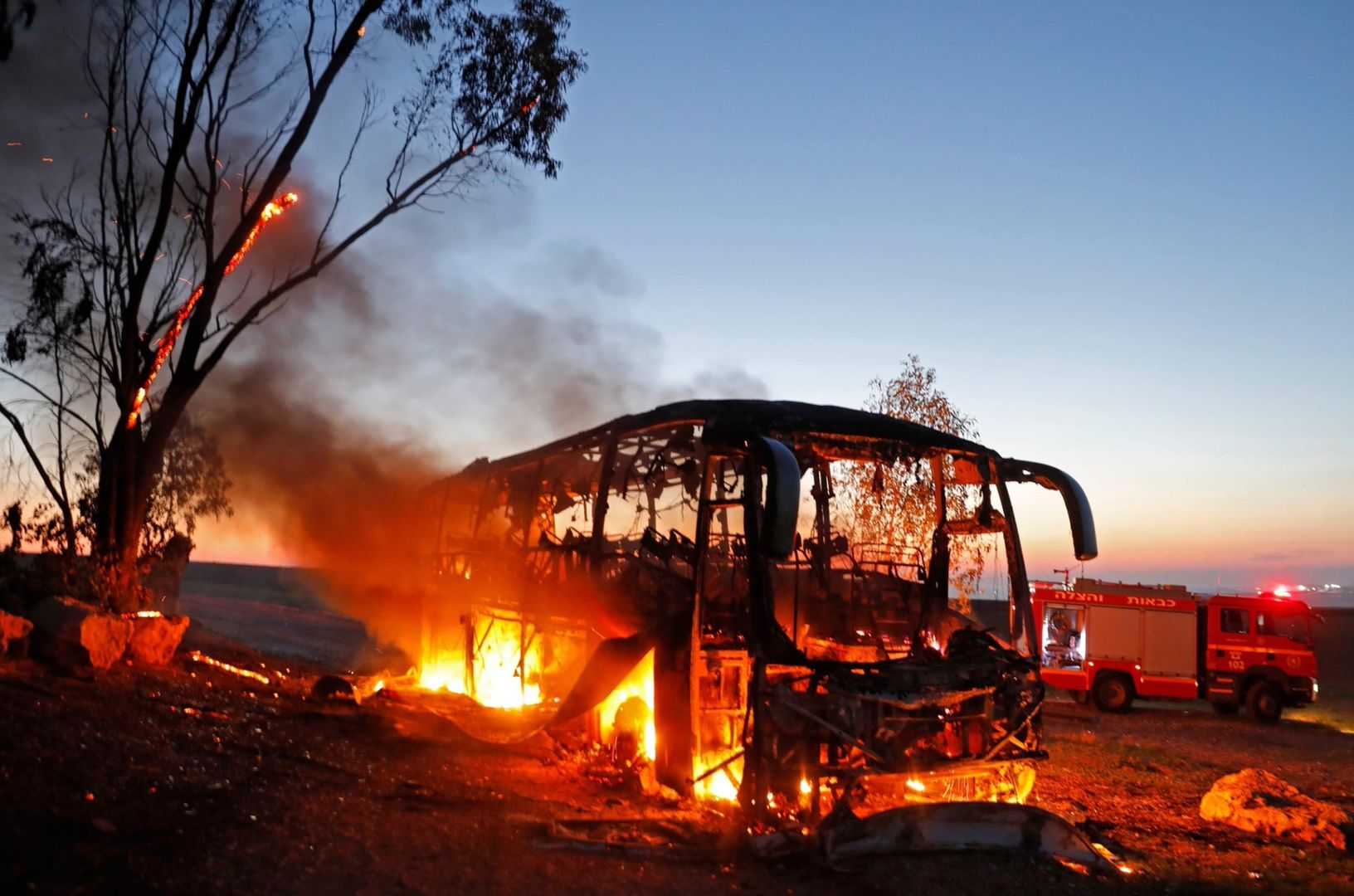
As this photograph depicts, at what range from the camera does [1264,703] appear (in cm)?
2275

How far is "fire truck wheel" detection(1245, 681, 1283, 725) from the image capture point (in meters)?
22.6

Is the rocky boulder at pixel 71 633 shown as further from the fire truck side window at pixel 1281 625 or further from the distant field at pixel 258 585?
the distant field at pixel 258 585

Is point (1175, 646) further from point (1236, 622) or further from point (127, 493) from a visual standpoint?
point (127, 493)

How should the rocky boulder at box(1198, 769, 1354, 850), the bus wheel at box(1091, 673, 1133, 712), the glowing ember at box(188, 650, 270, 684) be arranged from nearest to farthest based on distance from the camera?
the rocky boulder at box(1198, 769, 1354, 850) < the glowing ember at box(188, 650, 270, 684) < the bus wheel at box(1091, 673, 1133, 712)

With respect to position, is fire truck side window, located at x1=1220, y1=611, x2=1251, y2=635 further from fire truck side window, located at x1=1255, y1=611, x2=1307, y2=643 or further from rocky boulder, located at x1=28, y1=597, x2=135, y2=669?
rocky boulder, located at x1=28, y1=597, x2=135, y2=669

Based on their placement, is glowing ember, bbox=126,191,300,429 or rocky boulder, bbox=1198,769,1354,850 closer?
rocky boulder, bbox=1198,769,1354,850

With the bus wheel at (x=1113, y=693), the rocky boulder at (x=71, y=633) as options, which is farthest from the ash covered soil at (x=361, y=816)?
the bus wheel at (x=1113, y=693)

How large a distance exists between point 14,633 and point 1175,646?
2317cm

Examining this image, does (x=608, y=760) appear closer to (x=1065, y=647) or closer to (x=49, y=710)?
(x=49, y=710)

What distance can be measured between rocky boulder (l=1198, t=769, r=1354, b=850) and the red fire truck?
42.9 ft

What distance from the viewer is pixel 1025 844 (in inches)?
329

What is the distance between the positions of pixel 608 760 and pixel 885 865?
4114 mm

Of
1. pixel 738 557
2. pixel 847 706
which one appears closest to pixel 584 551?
pixel 738 557

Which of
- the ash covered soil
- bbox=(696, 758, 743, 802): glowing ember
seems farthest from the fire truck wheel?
bbox=(696, 758, 743, 802): glowing ember
